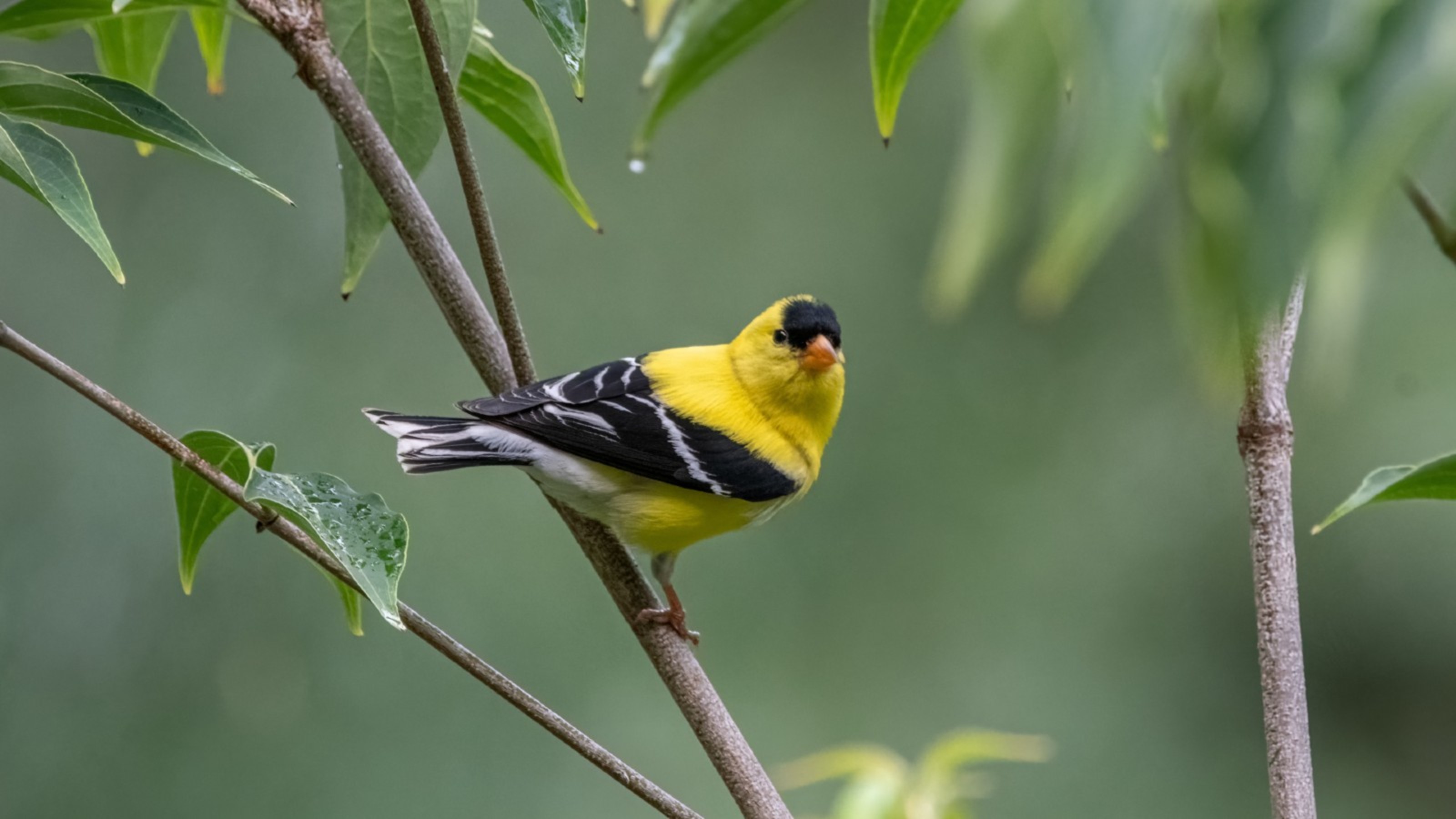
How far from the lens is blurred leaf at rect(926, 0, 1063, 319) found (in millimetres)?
446

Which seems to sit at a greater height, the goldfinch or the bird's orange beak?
the bird's orange beak

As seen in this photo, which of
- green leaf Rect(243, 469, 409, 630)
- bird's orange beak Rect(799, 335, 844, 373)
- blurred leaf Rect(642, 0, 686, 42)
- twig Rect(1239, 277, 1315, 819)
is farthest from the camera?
bird's orange beak Rect(799, 335, 844, 373)

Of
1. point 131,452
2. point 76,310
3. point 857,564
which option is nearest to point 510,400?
point 131,452

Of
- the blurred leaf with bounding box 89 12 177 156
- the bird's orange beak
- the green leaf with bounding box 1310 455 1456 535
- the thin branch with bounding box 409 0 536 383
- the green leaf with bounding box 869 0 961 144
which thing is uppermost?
the bird's orange beak

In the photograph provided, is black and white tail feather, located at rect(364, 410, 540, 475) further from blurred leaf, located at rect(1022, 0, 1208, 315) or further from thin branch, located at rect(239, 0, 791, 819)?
blurred leaf, located at rect(1022, 0, 1208, 315)

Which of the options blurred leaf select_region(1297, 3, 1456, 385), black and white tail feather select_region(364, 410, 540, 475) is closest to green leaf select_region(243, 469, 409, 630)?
blurred leaf select_region(1297, 3, 1456, 385)

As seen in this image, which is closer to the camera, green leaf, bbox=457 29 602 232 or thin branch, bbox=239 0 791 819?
thin branch, bbox=239 0 791 819

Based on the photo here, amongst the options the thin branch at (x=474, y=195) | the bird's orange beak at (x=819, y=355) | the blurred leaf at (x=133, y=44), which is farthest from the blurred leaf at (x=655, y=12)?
the bird's orange beak at (x=819, y=355)

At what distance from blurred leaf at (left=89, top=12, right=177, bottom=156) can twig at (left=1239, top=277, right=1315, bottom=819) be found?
122 cm

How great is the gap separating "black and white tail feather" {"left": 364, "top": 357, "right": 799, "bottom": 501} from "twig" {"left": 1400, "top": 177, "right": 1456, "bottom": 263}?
4.35 feet

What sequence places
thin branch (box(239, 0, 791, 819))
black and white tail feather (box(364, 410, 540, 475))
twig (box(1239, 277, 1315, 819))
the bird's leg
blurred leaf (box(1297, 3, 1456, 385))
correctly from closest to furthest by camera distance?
1. blurred leaf (box(1297, 3, 1456, 385))
2. twig (box(1239, 277, 1315, 819))
3. thin branch (box(239, 0, 791, 819))
4. black and white tail feather (box(364, 410, 540, 475))
5. the bird's leg

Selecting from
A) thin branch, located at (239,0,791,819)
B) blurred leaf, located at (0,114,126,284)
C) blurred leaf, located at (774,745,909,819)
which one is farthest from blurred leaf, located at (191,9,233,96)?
blurred leaf, located at (774,745,909,819)

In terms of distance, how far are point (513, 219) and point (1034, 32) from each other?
3.80 metres

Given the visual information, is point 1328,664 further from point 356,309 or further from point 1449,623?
point 356,309
